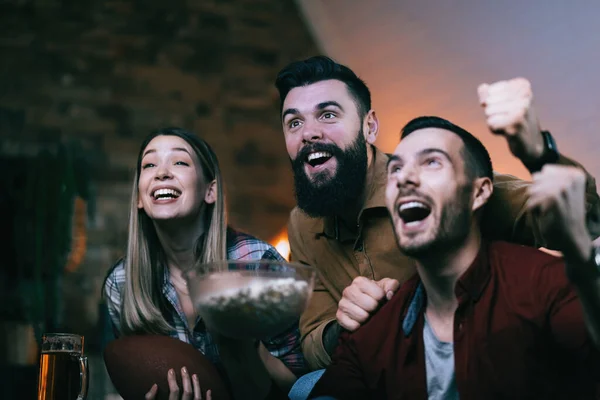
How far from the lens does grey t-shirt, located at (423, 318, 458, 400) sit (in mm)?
1466

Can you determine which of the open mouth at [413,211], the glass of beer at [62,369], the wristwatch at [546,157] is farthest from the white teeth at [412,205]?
the glass of beer at [62,369]

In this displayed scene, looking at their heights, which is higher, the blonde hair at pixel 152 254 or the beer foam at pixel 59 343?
the blonde hair at pixel 152 254

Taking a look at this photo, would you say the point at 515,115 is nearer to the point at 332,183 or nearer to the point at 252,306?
the point at 252,306

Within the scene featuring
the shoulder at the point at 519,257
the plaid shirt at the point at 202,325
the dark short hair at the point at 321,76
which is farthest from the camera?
the dark short hair at the point at 321,76

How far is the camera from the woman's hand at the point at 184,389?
179 cm

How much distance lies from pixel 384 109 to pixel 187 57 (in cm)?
133

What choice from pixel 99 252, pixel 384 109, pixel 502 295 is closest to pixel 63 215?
pixel 99 252

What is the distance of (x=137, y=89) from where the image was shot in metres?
4.40

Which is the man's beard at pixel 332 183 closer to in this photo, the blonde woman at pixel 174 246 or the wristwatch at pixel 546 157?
the blonde woman at pixel 174 246

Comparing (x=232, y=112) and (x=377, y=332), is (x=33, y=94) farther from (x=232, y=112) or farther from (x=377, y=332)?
(x=377, y=332)

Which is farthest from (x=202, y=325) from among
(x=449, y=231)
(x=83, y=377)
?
(x=449, y=231)

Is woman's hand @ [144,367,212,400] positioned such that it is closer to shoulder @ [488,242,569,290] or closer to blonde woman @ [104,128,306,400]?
blonde woman @ [104,128,306,400]

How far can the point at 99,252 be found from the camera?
13.5 feet

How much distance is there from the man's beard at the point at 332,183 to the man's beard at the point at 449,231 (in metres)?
0.67
